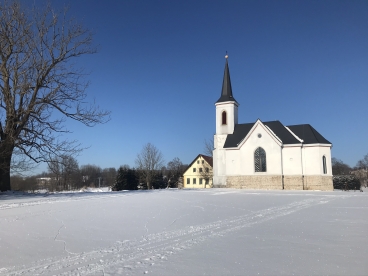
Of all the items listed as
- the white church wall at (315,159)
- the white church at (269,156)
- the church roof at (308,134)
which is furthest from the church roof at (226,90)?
the white church wall at (315,159)

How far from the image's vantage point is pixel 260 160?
113 feet

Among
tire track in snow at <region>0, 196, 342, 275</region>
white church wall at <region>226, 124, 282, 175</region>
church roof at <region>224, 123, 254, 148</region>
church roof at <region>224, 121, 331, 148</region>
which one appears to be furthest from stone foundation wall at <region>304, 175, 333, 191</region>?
tire track in snow at <region>0, 196, 342, 275</region>


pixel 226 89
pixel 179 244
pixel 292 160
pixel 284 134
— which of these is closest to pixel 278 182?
pixel 292 160

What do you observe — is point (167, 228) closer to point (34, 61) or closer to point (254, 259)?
point (254, 259)

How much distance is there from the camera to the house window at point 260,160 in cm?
3414

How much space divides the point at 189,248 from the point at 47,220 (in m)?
5.22

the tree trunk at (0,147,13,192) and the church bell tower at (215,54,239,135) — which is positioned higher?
the church bell tower at (215,54,239,135)

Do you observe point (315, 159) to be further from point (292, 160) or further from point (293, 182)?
point (293, 182)

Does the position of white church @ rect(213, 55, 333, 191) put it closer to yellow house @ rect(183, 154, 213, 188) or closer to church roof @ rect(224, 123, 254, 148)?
church roof @ rect(224, 123, 254, 148)

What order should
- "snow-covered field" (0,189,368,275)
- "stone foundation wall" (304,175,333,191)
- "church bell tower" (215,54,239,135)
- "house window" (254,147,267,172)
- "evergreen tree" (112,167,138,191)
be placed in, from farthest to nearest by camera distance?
1. "evergreen tree" (112,167,138,191)
2. "church bell tower" (215,54,239,135)
3. "house window" (254,147,267,172)
4. "stone foundation wall" (304,175,333,191)
5. "snow-covered field" (0,189,368,275)

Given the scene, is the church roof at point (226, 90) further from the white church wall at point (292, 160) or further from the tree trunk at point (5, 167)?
the tree trunk at point (5, 167)

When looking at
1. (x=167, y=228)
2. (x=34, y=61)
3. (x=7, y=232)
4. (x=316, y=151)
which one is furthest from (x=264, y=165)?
(x=7, y=232)

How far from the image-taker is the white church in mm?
32250

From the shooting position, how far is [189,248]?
5879 mm
